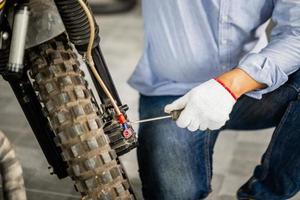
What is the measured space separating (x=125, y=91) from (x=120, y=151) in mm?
741

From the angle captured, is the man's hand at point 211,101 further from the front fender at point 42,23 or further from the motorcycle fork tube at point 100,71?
the front fender at point 42,23

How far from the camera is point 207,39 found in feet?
3.00

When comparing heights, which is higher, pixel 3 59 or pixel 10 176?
pixel 3 59

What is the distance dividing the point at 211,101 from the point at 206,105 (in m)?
0.01

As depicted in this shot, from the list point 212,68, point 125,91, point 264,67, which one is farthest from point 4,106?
point 264,67

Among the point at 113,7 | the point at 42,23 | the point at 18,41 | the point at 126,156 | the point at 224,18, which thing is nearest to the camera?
the point at 18,41

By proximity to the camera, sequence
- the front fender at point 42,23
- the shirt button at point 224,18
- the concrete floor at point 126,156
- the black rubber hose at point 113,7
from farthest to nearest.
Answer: the black rubber hose at point 113,7 < the concrete floor at point 126,156 < the shirt button at point 224,18 < the front fender at point 42,23

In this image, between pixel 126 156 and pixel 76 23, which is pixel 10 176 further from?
pixel 126 156

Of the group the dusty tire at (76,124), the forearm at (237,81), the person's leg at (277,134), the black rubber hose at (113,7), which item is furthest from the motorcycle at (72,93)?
the black rubber hose at (113,7)

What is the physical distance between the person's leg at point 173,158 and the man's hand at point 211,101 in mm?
155

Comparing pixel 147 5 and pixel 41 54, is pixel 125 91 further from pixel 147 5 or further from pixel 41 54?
pixel 41 54

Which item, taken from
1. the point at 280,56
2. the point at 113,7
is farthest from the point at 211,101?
the point at 113,7

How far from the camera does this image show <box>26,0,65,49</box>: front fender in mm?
726

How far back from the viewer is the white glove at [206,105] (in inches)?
30.2
